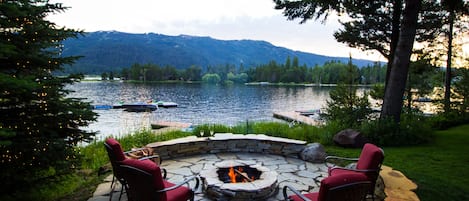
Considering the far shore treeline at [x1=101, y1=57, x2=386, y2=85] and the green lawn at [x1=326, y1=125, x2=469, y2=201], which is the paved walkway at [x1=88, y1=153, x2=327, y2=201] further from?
the far shore treeline at [x1=101, y1=57, x2=386, y2=85]

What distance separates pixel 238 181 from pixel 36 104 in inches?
114

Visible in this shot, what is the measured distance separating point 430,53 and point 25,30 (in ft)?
50.6

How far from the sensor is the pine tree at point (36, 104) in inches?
132

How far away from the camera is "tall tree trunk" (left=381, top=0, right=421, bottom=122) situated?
7402 mm

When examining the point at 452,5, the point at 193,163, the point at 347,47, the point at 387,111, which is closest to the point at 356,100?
the point at 347,47

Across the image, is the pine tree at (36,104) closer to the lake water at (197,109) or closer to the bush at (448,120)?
the lake water at (197,109)

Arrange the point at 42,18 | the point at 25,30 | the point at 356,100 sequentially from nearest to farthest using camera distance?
the point at 25,30
the point at 42,18
the point at 356,100

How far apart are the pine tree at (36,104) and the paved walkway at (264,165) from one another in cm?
80

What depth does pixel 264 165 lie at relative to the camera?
541cm

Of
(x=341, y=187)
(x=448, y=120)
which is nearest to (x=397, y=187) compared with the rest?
(x=341, y=187)

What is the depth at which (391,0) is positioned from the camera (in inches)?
384

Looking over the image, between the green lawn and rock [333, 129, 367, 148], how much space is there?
0.24 meters

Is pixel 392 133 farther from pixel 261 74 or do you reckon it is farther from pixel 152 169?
pixel 261 74

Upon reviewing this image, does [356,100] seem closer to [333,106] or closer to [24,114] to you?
[333,106]
